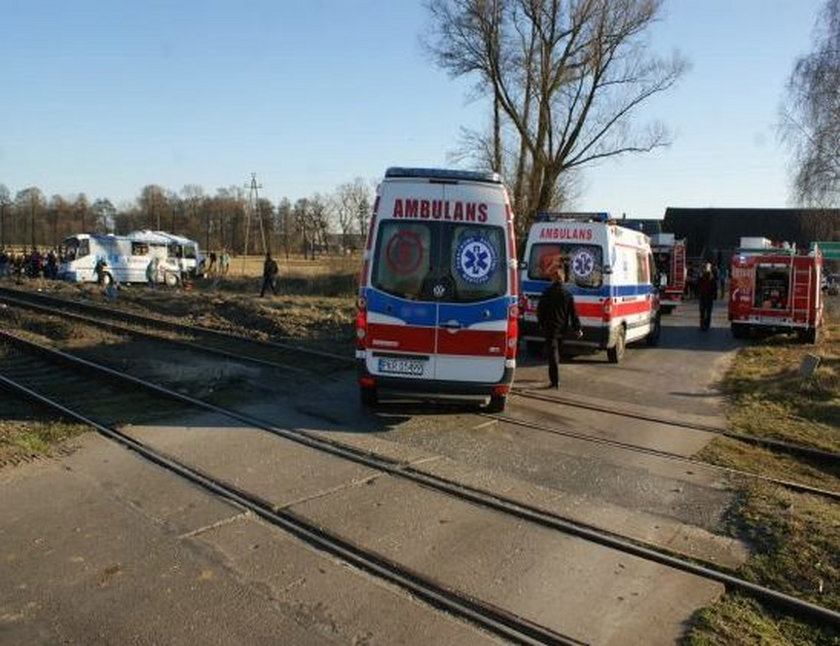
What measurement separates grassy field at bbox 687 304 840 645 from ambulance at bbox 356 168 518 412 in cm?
259

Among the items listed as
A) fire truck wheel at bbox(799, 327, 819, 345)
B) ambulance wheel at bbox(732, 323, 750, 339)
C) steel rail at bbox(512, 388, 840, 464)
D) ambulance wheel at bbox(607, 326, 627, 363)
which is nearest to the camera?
steel rail at bbox(512, 388, 840, 464)

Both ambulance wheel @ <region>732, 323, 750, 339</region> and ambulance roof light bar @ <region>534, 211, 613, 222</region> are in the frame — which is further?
ambulance wheel @ <region>732, 323, 750, 339</region>

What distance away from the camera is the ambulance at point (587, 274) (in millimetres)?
14023

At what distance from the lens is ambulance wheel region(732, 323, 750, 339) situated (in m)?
21.8

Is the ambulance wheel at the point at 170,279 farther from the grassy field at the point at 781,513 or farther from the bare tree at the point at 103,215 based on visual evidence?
Result: the bare tree at the point at 103,215

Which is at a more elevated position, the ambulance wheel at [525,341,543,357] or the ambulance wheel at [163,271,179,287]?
the ambulance wheel at [163,271,179,287]

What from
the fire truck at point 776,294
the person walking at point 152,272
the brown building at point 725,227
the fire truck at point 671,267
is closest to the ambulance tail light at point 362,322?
the fire truck at point 776,294

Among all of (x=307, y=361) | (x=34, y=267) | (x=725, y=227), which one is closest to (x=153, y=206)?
(x=34, y=267)

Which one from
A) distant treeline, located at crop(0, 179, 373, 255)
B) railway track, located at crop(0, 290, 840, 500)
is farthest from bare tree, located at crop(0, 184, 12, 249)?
railway track, located at crop(0, 290, 840, 500)

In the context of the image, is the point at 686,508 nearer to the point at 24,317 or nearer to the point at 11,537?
the point at 11,537

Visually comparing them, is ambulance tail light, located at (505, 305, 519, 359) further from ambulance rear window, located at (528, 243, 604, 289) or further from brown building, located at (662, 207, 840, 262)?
brown building, located at (662, 207, 840, 262)

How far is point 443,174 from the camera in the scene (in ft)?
29.3

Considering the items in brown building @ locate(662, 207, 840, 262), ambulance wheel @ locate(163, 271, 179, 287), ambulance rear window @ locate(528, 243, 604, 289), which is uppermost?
brown building @ locate(662, 207, 840, 262)

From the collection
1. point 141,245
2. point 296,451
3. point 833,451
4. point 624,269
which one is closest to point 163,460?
point 296,451
